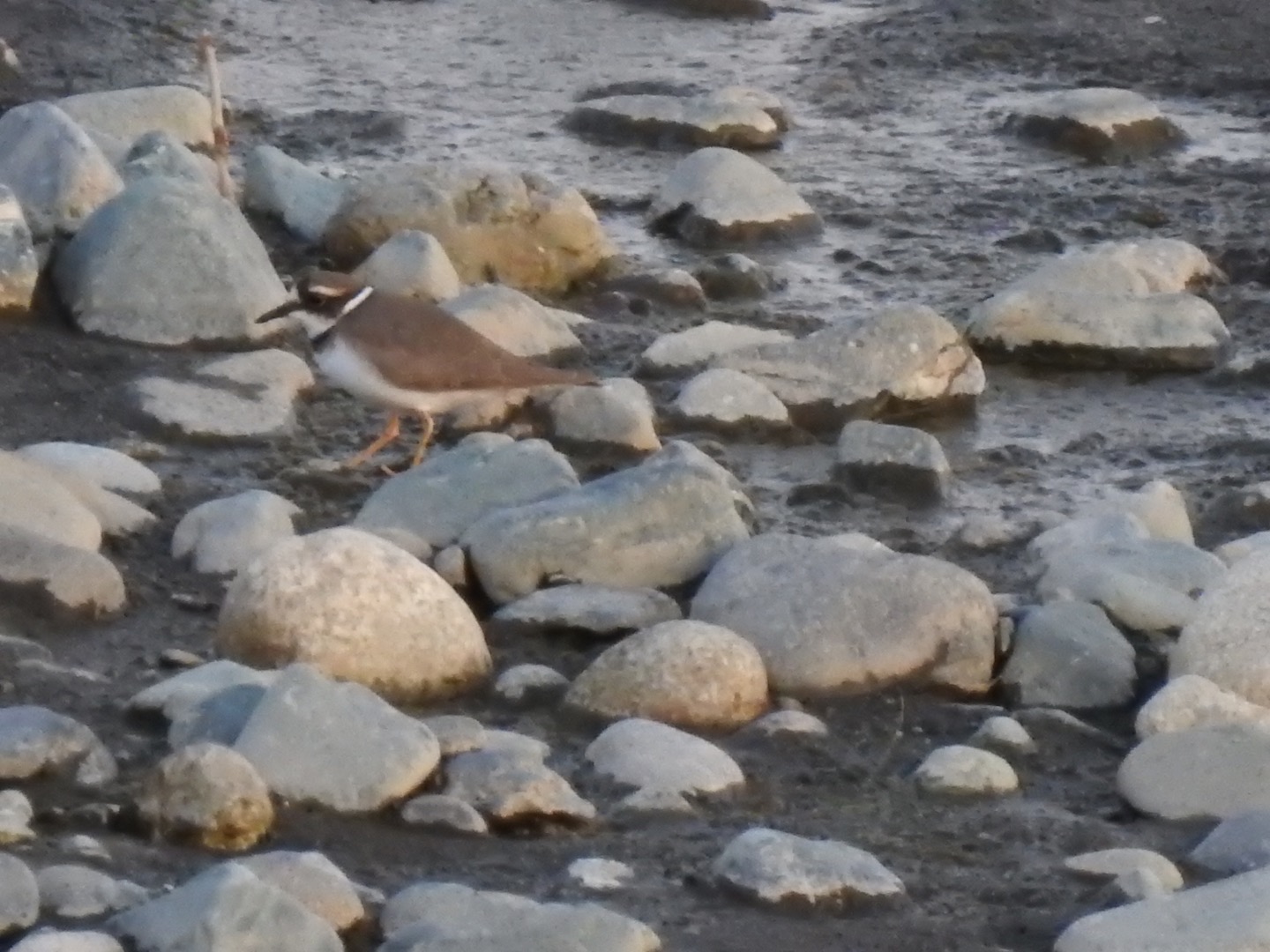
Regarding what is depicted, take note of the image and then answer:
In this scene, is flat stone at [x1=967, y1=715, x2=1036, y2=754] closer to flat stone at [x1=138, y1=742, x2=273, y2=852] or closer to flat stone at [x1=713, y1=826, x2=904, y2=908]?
flat stone at [x1=713, y1=826, x2=904, y2=908]

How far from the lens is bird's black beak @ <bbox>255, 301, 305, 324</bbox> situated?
20.9ft

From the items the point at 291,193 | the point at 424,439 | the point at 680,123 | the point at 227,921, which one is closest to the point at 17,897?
the point at 227,921

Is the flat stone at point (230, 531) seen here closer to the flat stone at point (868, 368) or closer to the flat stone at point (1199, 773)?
the flat stone at point (868, 368)

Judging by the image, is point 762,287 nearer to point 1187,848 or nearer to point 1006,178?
point 1006,178

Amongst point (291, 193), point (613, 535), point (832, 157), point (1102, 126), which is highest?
point (613, 535)

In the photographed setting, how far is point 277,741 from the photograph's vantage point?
13.3 feet

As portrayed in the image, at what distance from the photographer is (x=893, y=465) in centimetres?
613

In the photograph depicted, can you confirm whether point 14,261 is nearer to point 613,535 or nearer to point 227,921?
point 613,535

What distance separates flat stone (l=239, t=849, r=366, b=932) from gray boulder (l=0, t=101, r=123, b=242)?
141 inches

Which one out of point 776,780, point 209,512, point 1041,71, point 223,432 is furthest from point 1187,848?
point 1041,71

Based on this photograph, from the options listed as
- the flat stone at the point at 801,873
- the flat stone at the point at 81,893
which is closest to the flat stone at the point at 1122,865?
the flat stone at the point at 801,873

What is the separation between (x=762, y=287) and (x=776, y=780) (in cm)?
343

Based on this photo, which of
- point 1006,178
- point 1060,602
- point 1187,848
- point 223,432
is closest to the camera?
point 1187,848

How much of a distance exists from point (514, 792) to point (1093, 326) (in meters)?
3.47
